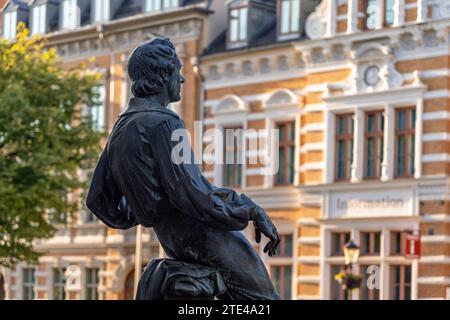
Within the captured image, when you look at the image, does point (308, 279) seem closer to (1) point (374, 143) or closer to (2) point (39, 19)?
(1) point (374, 143)

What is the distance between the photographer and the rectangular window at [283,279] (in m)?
41.7

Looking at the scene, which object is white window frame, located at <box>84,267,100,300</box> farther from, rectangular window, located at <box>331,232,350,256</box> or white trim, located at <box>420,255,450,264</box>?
white trim, located at <box>420,255,450,264</box>

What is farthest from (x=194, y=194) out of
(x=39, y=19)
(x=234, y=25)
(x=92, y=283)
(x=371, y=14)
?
(x=39, y=19)

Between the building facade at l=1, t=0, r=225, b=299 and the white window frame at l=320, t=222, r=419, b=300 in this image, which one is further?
the building facade at l=1, t=0, r=225, b=299

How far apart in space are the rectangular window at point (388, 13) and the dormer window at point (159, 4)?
828cm

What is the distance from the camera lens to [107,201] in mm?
9695

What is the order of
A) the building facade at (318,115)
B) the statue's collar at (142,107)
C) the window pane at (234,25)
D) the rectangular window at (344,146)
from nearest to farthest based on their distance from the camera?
1. the statue's collar at (142,107)
2. the building facade at (318,115)
3. the rectangular window at (344,146)
4. the window pane at (234,25)

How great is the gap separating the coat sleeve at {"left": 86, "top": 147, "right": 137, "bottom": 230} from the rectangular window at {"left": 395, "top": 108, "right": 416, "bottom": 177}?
29200 millimetres

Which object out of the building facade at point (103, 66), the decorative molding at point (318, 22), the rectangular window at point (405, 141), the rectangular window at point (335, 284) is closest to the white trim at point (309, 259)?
the rectangular window at point (335, 284)

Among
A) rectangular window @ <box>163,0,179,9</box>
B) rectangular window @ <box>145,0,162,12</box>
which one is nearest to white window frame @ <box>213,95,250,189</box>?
rectangular window @ <box>163,0,179,9</box>

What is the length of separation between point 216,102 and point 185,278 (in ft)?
115

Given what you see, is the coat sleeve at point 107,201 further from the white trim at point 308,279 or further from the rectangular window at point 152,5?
the rectangular window at point 152,5

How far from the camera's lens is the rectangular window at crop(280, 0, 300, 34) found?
139ft

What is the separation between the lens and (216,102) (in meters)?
44.3
